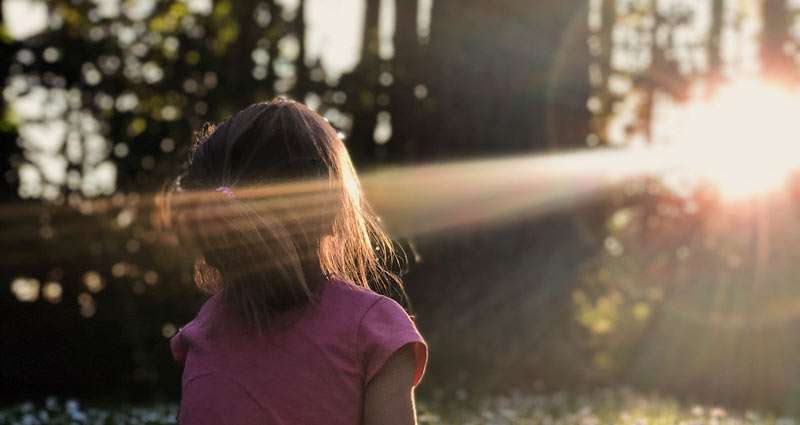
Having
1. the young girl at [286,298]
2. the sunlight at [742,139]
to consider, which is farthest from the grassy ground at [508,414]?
Answer: the sunlight at [742,139]

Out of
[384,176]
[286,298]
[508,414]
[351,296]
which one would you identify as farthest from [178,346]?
[384,176]

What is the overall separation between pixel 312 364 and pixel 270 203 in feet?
1.09

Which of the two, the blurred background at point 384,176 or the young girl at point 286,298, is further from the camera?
the blurred background at point 384,176

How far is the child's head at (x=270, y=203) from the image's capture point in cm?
234

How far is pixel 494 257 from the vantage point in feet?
43.1

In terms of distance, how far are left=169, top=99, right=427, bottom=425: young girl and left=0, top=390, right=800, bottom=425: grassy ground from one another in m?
3.57

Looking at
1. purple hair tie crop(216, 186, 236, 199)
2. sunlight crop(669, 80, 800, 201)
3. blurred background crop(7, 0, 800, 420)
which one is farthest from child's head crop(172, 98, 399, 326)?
sunlight crop(669, 80, 800, 201)

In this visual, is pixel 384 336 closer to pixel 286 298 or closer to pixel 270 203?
pixel 286 298

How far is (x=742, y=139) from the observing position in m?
20.1

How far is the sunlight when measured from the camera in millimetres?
17047

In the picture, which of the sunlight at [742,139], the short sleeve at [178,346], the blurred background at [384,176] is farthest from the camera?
the sunlight at [742,139]

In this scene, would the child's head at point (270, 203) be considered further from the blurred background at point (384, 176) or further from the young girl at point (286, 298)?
the blurred background at point (384, 176)

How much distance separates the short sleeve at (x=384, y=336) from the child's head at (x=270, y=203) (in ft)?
0.47

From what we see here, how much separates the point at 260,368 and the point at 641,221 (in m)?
13.9
